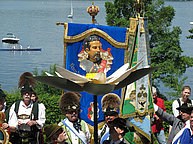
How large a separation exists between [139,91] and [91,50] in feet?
3.76

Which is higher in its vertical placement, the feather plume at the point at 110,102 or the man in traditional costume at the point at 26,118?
the feather plume at the point at 110,102

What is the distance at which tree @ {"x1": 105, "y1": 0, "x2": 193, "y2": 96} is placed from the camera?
1552 cm

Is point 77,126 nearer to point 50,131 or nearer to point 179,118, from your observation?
point 50,131

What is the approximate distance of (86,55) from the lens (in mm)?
7129

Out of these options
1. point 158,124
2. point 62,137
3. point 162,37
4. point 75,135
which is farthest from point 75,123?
point 162,37

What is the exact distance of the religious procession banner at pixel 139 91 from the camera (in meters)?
6.56

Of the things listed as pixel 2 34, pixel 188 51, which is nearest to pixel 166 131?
pixel 188 51

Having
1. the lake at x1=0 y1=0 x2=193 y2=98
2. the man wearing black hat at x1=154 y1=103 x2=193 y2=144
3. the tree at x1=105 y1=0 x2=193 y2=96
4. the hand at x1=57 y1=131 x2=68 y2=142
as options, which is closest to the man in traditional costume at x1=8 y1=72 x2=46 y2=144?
the man wearing black hat at x1=154 y1=103 x2=193 y2=144

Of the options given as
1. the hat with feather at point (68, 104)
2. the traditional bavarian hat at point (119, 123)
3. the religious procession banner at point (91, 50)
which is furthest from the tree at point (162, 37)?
the traditional bavarian hat at point (119, 123)

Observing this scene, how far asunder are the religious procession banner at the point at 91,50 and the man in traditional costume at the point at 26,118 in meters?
0.99

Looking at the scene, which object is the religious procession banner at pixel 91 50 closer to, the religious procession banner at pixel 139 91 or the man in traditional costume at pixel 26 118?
the religious procession banner at pixel 139 91

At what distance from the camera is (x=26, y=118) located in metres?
6.54

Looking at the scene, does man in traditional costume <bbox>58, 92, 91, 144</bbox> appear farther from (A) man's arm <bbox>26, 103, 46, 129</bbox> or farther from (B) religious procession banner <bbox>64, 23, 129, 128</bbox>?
(B) religious procession banner <bbox>64, 23, 129, 128</bbox>

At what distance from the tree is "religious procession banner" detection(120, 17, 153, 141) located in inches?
340
